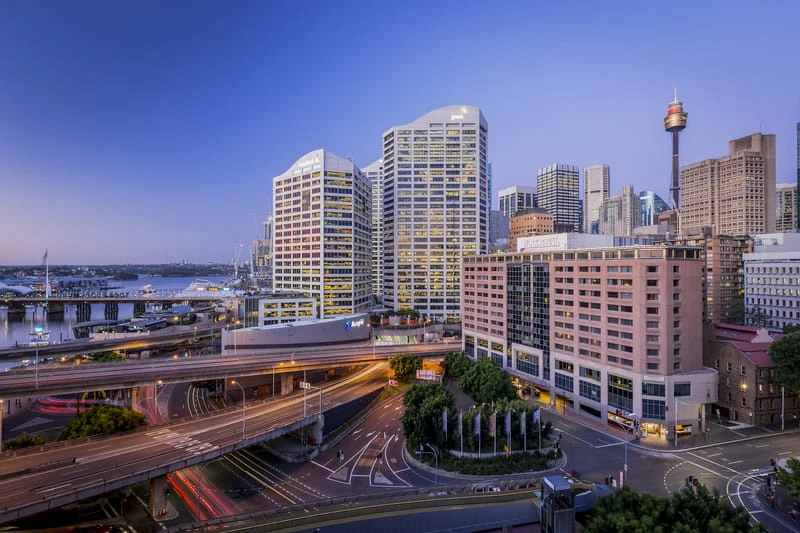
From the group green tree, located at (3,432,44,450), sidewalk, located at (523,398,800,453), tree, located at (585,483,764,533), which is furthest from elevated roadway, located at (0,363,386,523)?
sidewalk, located at (523,398,800,453)

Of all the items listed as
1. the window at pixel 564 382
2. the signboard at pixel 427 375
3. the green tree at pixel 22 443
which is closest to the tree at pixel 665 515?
the window at pixel 564 382

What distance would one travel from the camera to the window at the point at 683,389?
219 ft

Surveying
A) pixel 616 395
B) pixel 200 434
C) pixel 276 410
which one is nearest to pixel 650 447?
pixel 616 395

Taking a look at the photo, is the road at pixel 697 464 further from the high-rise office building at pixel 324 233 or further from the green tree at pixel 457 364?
the high-rise office building at pixel 324 233

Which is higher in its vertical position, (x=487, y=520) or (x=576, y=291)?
(x=576, y=291)

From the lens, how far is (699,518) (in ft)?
103

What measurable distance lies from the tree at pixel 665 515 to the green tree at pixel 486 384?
122 feet

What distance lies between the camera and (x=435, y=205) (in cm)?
18388

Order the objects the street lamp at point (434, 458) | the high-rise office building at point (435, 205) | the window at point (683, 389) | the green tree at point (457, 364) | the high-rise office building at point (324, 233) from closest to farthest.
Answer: the street lamp at point (434, 458)
the window at point (683, 389)
the green tree at point (457, 364)
the high-rise office building at point (324, 233)
the high-rise office building at point (435, 205)

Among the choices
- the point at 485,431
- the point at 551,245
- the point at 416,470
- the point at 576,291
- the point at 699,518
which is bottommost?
the point at 416,470

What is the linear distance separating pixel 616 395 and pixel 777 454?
19.7 m

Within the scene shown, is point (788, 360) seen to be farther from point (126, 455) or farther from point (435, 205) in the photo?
point (435, 205)

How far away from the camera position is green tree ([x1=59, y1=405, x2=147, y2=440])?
185ft

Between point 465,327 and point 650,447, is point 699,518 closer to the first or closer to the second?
point 650,447
